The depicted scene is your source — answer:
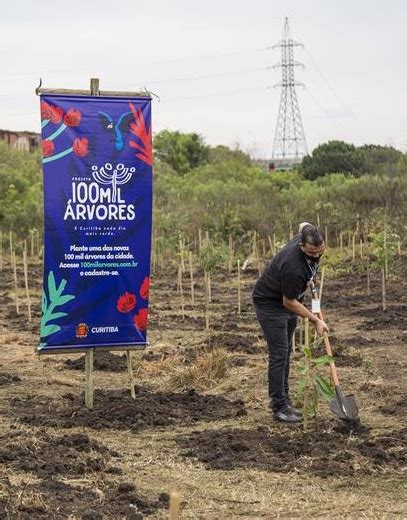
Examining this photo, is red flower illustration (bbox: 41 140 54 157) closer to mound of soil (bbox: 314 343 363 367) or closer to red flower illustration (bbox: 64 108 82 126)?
red flower illustration (bbox: 64 108 82 126)

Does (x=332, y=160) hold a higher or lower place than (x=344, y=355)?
higher

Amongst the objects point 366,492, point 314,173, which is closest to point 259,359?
point 366,492

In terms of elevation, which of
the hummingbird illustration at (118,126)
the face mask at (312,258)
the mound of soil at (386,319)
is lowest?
the mound of soil at (386,319)

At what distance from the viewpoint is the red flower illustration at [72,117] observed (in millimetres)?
7438

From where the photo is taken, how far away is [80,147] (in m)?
7.52

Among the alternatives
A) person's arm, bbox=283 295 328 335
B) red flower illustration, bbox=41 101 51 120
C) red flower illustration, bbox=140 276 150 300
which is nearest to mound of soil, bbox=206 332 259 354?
red flower illustration, bbox=140 276 150 300

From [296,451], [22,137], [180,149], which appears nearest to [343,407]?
[296,451]

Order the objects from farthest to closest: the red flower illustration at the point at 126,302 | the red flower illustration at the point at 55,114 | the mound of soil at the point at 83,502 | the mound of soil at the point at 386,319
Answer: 1. the mound of soil at the point at 386,319
2. the red flower illustration at the point at 126,302
3. the red flower illustration at the point at 55,114
4. the mound of soil at the point at 83,502

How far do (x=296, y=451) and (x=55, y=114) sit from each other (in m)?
3.18

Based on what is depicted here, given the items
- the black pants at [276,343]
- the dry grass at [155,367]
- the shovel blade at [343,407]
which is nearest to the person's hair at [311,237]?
the black pants at [276,343]

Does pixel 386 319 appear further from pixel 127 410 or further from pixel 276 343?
pixel 127 410

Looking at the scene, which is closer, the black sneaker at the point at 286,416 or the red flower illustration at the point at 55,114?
Result: the red flower illustration at the point at 55,114

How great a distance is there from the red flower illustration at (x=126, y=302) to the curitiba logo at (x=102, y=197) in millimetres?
678

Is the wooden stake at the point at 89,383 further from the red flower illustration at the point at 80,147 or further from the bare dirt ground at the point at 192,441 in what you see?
the red flower illustration at the point at 80,147
